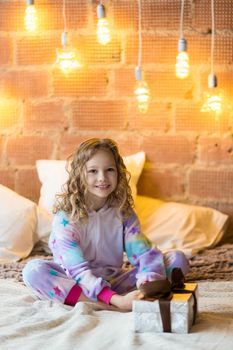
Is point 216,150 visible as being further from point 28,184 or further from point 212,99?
point 28,184

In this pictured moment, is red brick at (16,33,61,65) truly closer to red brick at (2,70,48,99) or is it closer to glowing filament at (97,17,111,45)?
red brick at (2,70,48,99)

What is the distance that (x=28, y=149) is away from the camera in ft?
12.1

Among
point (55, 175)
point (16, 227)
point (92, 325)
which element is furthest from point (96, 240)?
point (55, 175)

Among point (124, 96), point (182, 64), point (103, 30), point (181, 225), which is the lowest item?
point (181, 225)

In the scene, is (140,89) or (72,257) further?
(140,89)

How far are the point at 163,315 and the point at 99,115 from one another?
1.59m

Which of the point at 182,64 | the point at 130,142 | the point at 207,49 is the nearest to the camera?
the point at 182,64

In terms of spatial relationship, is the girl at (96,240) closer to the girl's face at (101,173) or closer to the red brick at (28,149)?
the girl's face at (101,173)

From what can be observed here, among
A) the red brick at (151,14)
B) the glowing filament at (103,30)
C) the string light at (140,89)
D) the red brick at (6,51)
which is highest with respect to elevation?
the red brick at (151,14)

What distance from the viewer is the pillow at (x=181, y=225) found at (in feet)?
10.9

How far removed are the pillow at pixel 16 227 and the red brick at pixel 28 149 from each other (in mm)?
320

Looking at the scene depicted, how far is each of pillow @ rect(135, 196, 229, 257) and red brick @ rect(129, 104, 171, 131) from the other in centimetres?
35

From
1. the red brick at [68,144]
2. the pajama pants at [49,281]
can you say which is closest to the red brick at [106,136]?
the red brick at [68,144]

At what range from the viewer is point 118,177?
8.81ft
